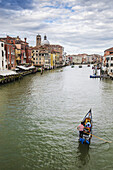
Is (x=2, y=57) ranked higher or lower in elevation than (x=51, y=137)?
higher

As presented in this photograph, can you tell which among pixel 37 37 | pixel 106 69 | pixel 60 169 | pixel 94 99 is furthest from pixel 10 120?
pixel 37 37

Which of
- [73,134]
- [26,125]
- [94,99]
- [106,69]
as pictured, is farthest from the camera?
[106,69]

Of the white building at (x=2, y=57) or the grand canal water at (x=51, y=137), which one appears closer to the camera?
the grand canal water at (x=51, y=137)

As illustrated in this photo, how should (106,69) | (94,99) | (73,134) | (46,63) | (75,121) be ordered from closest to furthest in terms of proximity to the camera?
1. (73,134)
2. (75,121)
3. (94,99)
4. (106,69)
5. (46,63)

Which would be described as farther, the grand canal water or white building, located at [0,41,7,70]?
white building, located at [0,41,7,70]

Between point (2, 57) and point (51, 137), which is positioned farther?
point (2, 57)

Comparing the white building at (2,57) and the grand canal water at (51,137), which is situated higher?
the white building at (2,57)

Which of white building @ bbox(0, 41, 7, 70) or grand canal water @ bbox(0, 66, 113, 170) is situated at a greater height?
white building @ bbox(0, 41, 7, 70)

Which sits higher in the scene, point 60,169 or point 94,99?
point 94,99

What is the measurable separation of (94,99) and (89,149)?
49.7 feet

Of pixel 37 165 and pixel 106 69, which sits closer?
pixel 37 165

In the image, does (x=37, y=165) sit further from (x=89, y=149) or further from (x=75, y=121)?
(x=75, y=121)

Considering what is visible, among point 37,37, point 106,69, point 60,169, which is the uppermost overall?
point 37,37

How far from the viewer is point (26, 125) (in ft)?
54.6
